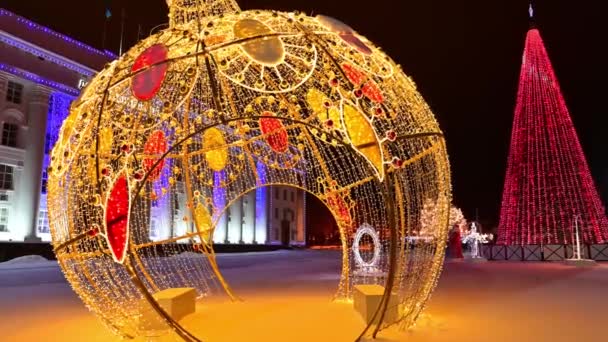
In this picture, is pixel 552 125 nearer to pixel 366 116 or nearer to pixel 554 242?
pixel 554 242

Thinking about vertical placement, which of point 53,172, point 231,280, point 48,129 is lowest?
point 231,280

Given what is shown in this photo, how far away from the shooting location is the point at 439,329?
20.6 ft

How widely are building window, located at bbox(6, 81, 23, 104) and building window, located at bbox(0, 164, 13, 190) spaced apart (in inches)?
152

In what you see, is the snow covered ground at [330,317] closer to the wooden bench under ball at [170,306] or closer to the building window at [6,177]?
the wooden bench under ball at [170,306]

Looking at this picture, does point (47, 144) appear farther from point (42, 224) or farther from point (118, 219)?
point (118, 219)

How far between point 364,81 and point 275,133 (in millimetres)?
3314

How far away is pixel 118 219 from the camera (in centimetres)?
532

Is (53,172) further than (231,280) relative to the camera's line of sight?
No

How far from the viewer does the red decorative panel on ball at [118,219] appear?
205 inches

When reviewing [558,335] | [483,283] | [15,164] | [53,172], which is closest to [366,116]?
[558,335]

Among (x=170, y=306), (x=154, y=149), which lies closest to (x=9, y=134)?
(x=154, y=149)

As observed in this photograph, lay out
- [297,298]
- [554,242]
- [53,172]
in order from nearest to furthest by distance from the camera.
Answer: [53,172] < [297,298] < [554,242]

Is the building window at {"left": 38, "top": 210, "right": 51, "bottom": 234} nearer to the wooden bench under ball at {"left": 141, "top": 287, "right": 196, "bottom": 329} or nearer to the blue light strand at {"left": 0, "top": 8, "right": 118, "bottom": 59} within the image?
the blue light strand at {"left": 0, "top": 8, "right": 118, "bottom": 59}

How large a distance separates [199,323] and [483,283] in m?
8.77
